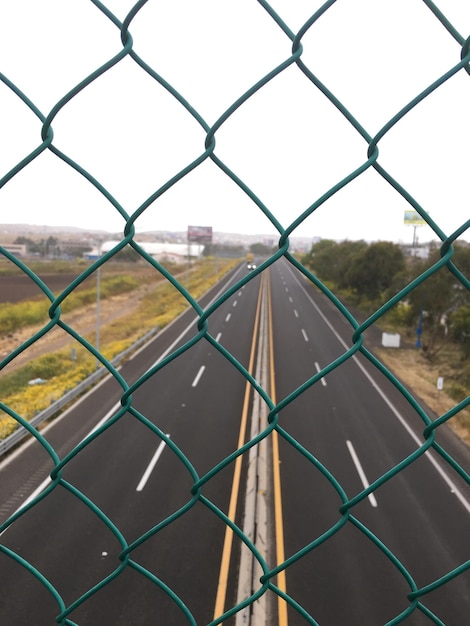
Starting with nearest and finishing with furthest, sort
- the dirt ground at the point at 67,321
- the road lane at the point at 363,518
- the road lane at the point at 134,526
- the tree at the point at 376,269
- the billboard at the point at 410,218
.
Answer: the billboard at the point at 410,218 < the road lane at the point at 134,526 < the road lane at the point at 363,518 < the dirt ground at the point at 67,321 < the tree at the point at 376,269

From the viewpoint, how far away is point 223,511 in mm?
8258

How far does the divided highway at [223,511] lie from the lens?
20.8 feet

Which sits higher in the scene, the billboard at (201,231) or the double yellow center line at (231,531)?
the billboard at (201,231)

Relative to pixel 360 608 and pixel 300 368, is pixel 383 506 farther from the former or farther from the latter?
pixel 300 368

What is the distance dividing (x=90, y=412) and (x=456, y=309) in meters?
15.3

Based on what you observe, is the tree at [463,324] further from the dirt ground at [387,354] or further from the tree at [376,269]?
the tree at [376,269]

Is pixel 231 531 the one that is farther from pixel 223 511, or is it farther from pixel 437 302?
pixel 437 302

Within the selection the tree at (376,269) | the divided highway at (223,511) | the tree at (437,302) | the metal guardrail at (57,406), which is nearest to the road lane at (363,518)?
the divided highway at (223,511)

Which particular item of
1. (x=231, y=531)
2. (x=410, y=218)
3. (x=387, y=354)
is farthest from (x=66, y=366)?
(x=410, y=218)

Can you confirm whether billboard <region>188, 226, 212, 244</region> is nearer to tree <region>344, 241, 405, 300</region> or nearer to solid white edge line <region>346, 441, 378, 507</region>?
solid white edge line <region>346, 441, 378, 507</region>

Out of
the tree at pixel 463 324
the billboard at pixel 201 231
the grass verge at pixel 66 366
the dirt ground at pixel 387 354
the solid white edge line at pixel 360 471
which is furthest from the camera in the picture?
the tree at pixel 463 324

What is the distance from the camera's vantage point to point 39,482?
926 cm

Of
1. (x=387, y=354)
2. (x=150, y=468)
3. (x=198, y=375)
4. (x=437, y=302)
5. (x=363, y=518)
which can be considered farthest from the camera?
(x=387, y=354)

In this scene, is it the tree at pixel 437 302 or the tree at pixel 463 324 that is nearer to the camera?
the tree at pixel 463 324
